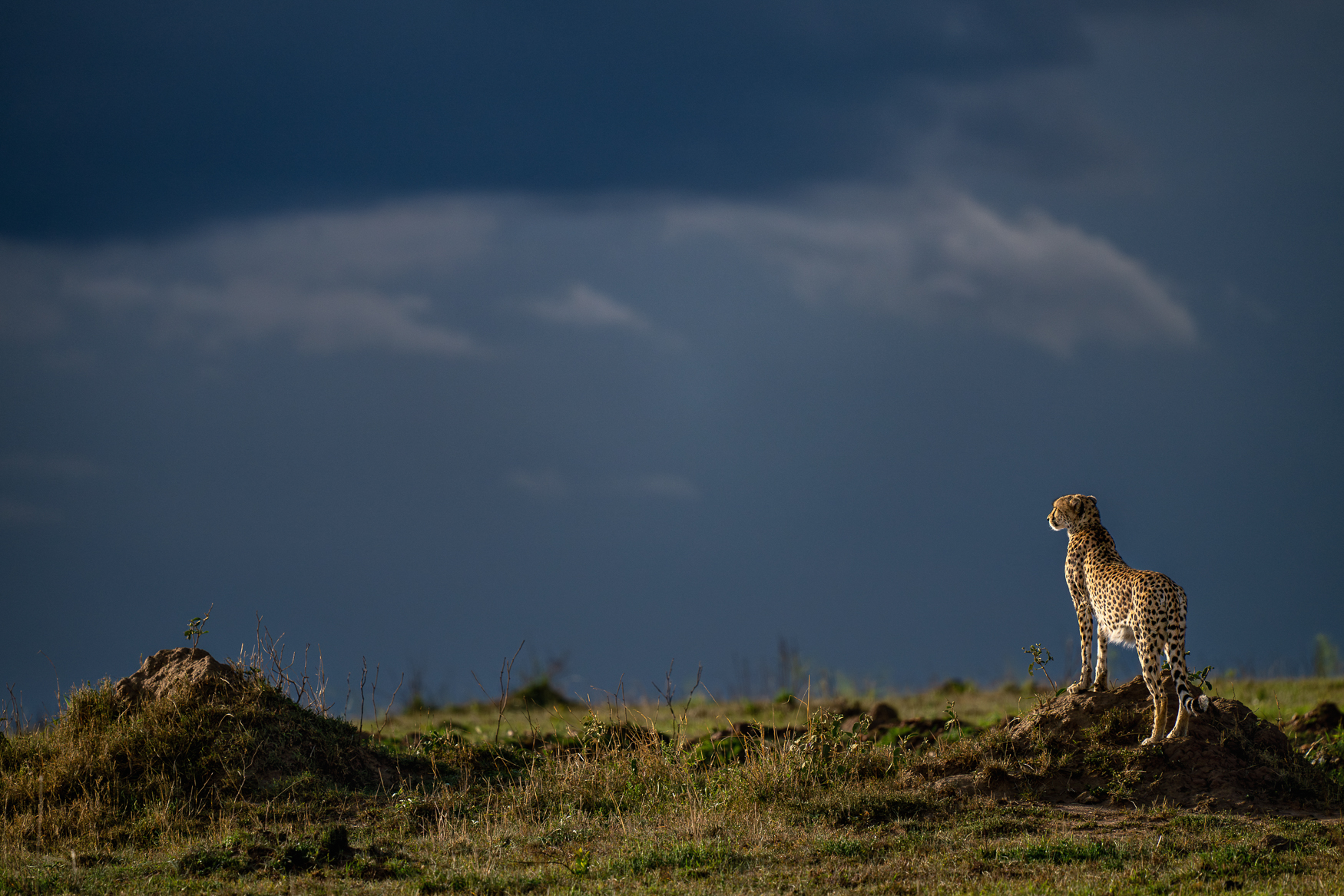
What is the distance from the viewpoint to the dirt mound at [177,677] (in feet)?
42.8

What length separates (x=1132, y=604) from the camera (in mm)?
11242

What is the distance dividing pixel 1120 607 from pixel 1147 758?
1.64 metres

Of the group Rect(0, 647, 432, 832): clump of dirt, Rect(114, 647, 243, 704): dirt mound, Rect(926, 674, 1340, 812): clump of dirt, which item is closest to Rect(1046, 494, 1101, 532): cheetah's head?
Rect(926, 674, 1340, 812): clump of dirt

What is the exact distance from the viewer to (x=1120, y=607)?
11438 millimetres

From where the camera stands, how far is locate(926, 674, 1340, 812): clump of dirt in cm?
1143

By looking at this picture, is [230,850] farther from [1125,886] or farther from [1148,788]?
[1148,788]

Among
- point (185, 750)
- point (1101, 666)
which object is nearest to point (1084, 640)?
point (1101, 666)

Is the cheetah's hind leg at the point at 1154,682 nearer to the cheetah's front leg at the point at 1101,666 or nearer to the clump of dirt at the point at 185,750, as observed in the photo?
the cheetah's front leg at the point at 1101,666

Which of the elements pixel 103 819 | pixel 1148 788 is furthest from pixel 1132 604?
pixel 103 819

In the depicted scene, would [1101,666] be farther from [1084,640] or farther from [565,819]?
[565,819]

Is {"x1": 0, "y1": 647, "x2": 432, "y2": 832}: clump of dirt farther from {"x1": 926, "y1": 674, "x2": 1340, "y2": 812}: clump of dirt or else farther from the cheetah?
the cheetah

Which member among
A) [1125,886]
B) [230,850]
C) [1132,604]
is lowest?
[1125,886]

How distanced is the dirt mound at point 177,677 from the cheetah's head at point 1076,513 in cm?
970

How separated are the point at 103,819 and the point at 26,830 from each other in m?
0.68
